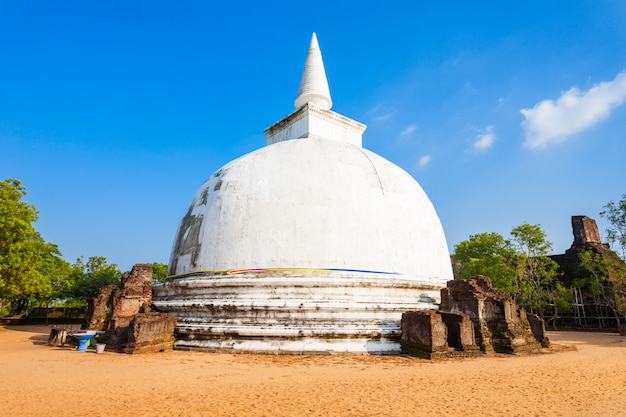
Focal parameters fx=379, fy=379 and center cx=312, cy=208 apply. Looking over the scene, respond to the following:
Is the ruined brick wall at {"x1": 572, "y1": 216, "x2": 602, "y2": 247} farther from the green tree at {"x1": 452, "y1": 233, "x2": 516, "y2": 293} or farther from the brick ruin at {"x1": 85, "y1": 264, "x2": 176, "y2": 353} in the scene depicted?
the brick ruin at {"x1": 85, "y1": 264, "x2": 176, "y2": 353}

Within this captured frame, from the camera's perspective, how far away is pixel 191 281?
39.7 ft

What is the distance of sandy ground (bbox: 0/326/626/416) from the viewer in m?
5.38

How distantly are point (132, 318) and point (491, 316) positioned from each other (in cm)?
1046

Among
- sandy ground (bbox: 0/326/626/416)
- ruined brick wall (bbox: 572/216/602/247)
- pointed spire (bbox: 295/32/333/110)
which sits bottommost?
sandy ground (bbox: 0/326/626/416)

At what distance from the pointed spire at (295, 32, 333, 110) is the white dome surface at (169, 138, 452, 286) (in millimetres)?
4712

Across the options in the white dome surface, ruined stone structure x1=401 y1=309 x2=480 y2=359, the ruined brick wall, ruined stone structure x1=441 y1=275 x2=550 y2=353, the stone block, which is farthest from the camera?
the ruined brick wall

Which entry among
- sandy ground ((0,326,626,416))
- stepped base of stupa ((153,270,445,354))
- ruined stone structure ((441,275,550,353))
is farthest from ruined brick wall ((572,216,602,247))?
stepped base of stupa ((153,270,445,354))

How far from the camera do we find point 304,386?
6.62 meters

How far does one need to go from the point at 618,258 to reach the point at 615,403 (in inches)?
811

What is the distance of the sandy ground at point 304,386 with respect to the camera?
5379mm

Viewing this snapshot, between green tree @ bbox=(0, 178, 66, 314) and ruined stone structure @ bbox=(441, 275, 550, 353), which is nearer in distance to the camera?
ruined stone structure @ bbox=(441, 275, 550, 353)

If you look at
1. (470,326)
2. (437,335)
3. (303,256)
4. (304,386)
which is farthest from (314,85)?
(304,386)

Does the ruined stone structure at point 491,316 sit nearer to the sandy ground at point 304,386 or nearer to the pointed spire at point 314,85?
the sandy ground at point 304,386

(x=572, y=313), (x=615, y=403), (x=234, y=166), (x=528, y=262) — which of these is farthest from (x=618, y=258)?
(x=234, y=166)
